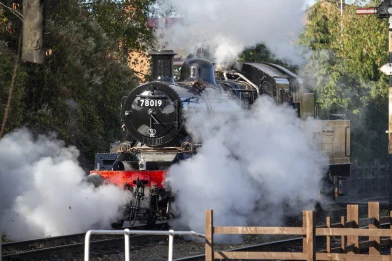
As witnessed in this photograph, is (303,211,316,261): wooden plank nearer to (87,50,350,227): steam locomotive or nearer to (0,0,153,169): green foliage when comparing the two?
(87,50,350,227): steam locomotive

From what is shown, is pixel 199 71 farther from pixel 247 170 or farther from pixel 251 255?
pixel 251 255

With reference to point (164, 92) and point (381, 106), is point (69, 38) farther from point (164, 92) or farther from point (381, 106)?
point (381, 106)

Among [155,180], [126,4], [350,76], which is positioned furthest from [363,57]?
[155,180]

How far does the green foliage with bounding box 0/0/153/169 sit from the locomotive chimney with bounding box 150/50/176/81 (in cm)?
358

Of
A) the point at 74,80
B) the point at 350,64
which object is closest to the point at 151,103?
the point at 74,80

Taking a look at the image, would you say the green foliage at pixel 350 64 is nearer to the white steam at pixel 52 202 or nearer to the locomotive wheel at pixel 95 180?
the white steam at pixel 52 202

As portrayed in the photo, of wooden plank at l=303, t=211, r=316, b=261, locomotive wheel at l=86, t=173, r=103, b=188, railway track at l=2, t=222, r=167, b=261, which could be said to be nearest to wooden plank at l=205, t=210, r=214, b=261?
wooden plank at l=303, t=211, r=316, b=261

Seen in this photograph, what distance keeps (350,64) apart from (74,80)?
41.0ft

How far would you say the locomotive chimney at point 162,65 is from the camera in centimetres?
1563

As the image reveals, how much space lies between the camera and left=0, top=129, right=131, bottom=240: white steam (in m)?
14.4

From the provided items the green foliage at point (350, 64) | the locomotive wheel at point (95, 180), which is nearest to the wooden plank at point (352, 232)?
the locomotive wheel at point (95, 180)

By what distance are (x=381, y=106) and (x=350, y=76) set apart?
207 centimetres

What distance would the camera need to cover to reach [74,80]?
67.0 feet

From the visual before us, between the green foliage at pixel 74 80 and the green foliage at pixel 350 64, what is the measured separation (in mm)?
7561
